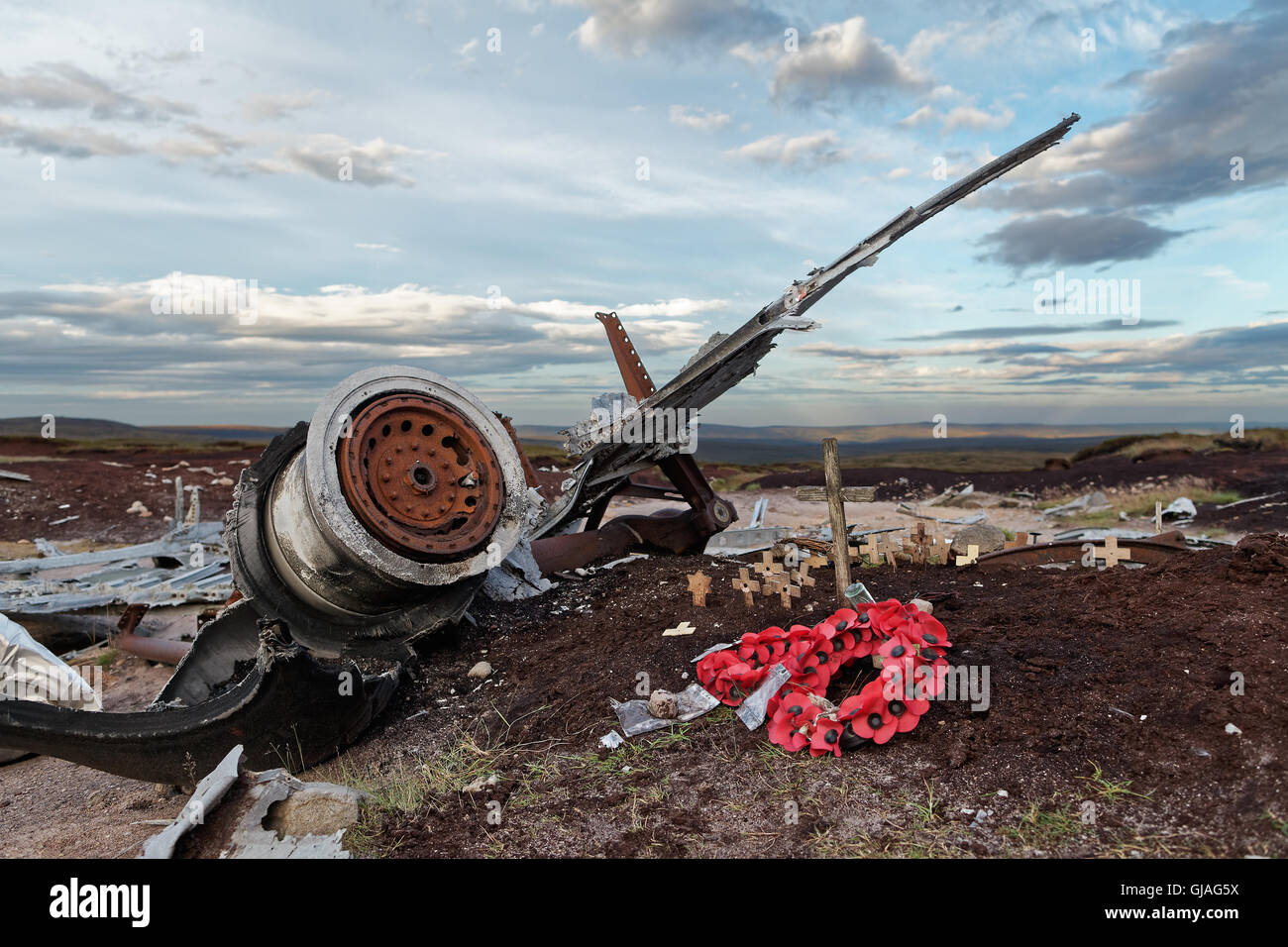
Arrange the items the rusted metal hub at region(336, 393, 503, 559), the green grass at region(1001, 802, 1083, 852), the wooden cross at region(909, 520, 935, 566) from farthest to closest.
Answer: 1. the wooden cross at region(909, 520, 935, 566)
2. the rusted metal hub at region(336, 393, 503, 559)
3. the green grass at region(1001, 802, 1083, 852)

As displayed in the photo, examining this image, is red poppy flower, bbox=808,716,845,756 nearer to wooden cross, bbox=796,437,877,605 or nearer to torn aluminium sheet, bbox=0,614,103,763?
wooden cross, bbox=796,437,877,605

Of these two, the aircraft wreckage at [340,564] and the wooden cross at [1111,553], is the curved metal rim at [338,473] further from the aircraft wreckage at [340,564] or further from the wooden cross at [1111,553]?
the wooden cross at [1111,553]

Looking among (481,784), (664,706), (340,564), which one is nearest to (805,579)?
(664,706)

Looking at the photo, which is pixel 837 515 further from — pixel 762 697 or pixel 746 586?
pixel 762 697

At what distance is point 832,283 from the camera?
7.67 m

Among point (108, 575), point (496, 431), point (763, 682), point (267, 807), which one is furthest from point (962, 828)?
point (108, 575)

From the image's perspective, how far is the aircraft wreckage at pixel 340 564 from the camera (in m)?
4.99

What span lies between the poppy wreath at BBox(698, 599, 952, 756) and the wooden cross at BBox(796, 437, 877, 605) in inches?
25.7

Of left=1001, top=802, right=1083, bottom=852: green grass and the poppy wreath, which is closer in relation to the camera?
left=1001, top=802, right=1083, bottom=852: green grass

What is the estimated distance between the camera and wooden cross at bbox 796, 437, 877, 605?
6.22 m

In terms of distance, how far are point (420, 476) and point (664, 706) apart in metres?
2.53

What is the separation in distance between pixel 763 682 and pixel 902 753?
0.99 meters

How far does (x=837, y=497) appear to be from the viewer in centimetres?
646

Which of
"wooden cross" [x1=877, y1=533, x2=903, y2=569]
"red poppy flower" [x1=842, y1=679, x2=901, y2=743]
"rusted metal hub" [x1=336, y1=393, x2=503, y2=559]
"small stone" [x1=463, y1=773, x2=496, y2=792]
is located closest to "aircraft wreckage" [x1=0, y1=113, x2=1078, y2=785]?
"rusted metal hub" [x1=336, y1=393, x2=503, y2=559]
